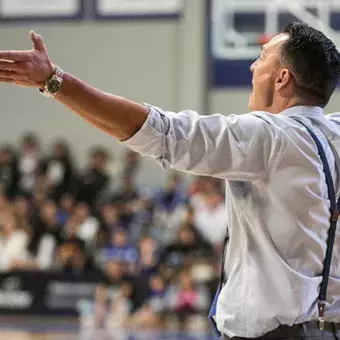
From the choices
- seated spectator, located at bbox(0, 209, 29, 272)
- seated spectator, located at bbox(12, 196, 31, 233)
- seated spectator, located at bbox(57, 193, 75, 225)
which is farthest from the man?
seated spectator, located at bbox(57, 193, 75, 225)

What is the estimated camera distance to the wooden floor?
9.63m

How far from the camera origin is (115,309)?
35.2ft

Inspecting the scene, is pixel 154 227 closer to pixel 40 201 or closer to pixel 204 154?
pixel 40 201

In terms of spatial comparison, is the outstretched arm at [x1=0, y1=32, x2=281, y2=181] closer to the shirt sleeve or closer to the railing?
the shirt sleeve

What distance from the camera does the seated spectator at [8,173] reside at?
13453 millimetres

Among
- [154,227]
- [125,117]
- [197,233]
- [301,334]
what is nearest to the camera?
[125,117]

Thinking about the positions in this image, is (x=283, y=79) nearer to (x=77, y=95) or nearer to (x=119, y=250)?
(x=77, y=95)

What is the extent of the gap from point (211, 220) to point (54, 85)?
→ 353 inches

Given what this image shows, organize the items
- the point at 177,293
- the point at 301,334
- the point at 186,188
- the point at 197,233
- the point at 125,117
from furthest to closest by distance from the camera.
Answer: the point at 186,188
the point at 197,233
the point at 177,293
the point at 301,334
the point at 125,117

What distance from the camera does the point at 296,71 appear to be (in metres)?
2.86

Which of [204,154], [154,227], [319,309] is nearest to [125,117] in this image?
[204,154]

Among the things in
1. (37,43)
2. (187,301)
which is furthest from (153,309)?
(37,43)

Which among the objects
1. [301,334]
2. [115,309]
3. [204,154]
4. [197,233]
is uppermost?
[204,154]

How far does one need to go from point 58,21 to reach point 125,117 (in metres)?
11.8
